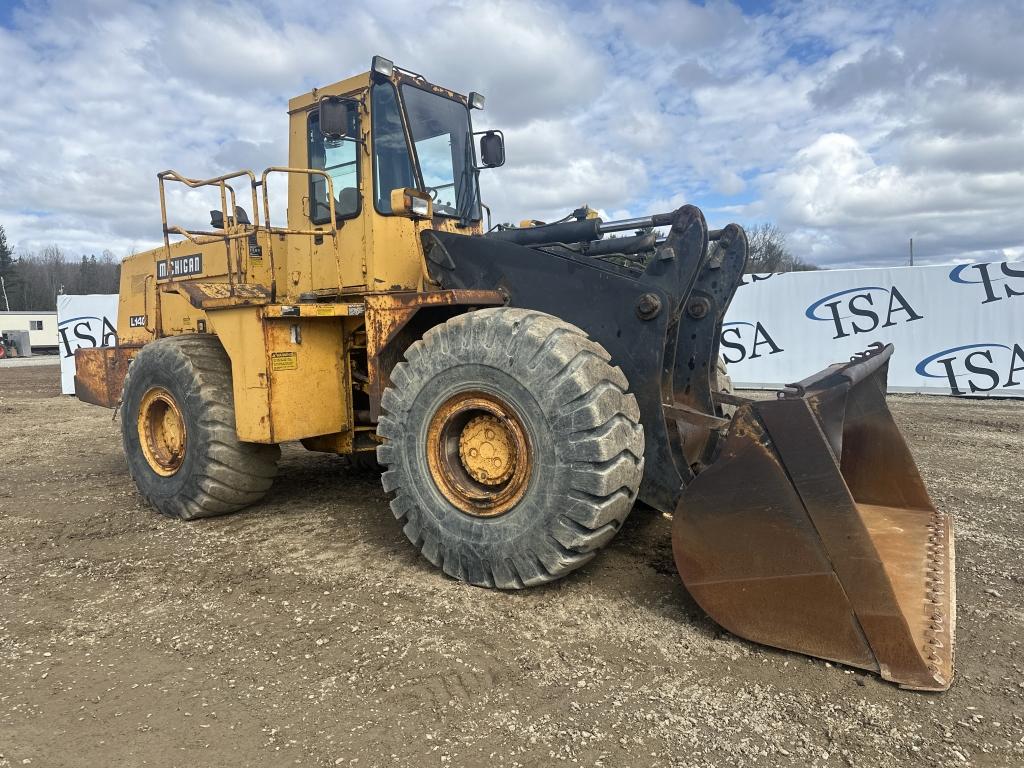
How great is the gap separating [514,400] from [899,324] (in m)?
11.7

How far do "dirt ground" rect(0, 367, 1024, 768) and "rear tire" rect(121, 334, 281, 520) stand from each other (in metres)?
0.37

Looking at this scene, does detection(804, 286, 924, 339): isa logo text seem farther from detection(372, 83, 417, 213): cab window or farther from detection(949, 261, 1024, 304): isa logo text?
detection(372, 83, 417, 213): cab window

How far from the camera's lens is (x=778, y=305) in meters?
13.9

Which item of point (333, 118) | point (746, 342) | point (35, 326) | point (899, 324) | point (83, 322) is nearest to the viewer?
point (333, 118)

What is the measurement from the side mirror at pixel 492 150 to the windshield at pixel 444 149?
0.11 meters

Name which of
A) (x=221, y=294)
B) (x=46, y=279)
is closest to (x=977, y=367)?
(x=221, y=294)

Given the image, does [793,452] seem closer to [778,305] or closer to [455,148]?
[455,148]

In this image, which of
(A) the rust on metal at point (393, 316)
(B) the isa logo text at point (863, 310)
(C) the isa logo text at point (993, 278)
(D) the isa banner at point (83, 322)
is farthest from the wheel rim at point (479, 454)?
(D) the isa banner at point (83, 322)

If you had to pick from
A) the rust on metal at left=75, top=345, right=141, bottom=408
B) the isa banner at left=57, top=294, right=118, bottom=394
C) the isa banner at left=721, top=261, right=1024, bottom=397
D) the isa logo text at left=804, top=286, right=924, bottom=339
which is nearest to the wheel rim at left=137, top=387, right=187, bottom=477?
the rust on metal at left=75, top=345, right=141, bottom=408

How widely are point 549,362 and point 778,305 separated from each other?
11762 millimetres

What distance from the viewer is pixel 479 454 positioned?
388 centimetres

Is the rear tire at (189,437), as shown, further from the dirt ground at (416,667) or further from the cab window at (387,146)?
the cab window at (387,146)

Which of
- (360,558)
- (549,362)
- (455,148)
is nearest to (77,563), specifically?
(360,558)

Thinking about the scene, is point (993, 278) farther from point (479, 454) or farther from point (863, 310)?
point (479, 454)
